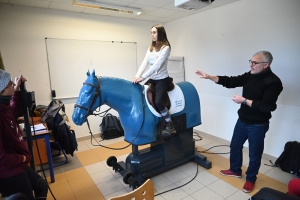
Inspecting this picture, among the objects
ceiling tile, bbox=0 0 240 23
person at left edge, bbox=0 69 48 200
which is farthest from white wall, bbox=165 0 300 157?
person at left edge, bbox=0 69 48 200

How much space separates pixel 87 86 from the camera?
202 cm

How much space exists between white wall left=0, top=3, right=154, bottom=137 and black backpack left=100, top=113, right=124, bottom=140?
1.09ft

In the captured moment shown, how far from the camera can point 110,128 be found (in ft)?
13.8

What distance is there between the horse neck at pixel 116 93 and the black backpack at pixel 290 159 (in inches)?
92.9

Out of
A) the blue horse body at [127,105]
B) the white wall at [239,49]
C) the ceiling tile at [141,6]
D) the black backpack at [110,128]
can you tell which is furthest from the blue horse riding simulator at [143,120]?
the ceiling tile at [141,6]

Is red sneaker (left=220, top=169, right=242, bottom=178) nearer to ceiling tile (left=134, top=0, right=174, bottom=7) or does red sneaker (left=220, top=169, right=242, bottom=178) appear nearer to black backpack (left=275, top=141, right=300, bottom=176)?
black backpack (left=275, top=141, right=300, bottom=176)

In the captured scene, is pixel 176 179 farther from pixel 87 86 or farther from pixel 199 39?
pixel 199 39

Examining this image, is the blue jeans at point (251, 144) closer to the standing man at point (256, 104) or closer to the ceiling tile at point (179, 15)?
the standing man at point (256, 104)

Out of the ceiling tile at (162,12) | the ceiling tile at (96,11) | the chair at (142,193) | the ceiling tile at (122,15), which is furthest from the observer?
the ceiling tile at (122,15)

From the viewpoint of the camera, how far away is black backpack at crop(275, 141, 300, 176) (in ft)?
8.45

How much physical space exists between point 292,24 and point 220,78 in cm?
129

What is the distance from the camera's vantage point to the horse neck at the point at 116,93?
213 cm

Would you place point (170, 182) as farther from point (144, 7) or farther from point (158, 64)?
point (144, 7)

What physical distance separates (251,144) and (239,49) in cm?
181
